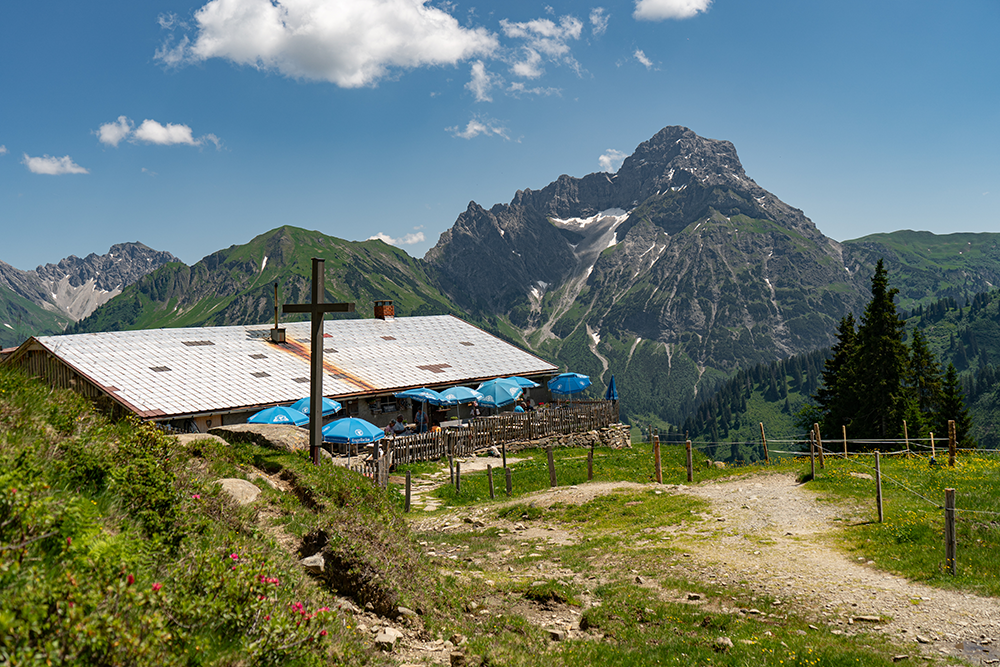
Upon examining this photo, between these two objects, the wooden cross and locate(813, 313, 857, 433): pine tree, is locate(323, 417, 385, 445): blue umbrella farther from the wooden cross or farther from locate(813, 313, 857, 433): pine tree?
locate(813, 313, 857, 433): pine tree

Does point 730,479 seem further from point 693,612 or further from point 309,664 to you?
point 309,664

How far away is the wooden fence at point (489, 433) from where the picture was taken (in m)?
28.3

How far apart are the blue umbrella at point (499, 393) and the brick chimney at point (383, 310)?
1711 cm

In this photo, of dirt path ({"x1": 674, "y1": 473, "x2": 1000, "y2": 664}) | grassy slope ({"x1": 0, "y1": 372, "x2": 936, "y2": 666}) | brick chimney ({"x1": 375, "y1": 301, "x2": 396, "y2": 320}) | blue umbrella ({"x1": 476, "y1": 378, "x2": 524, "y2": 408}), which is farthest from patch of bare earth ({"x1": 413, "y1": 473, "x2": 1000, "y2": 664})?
brick chimney ({"x1": 375, "y1": 301, "x2": 396, "y2": 320})

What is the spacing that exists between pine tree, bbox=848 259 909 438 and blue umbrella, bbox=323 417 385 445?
131 ft

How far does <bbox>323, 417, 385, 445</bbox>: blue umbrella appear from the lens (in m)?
24.8

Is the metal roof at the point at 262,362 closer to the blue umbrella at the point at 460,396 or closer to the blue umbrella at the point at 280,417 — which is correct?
the blue umbrella at the point at 460,396

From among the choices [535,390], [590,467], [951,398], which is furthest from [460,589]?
[951,398]

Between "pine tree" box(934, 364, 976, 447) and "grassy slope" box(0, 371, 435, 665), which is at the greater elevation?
"grassy slope" box(0, 371, 435, 665)

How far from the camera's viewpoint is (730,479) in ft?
80.7

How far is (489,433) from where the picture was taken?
33625 mm


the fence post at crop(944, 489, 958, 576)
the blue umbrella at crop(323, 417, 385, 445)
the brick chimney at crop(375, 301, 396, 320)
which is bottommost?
the fence post at crop(944, 489, 958, 576)

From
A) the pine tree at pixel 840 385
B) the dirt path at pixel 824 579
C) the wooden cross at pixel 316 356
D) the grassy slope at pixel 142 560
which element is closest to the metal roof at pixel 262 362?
the wooden cross at pixel 316 356

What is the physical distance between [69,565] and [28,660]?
1.19 m
